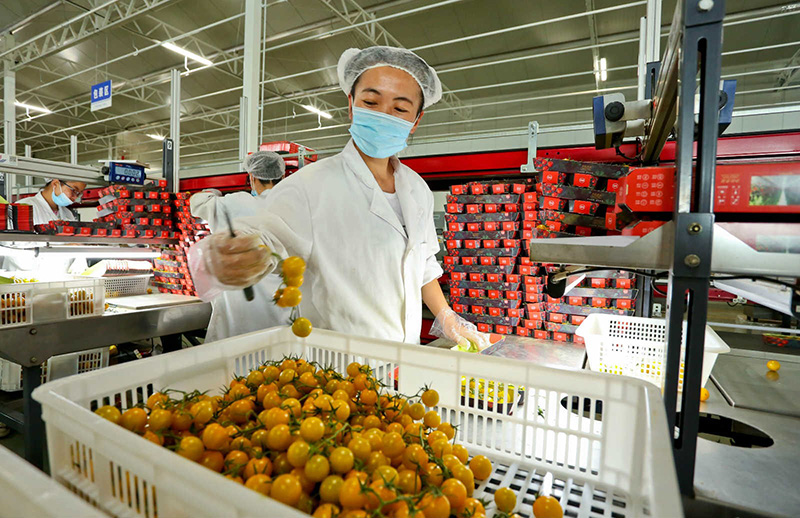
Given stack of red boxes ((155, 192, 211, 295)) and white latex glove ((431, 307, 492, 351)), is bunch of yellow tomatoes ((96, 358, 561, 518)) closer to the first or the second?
white latex glove ((431, 307, 492, 351))

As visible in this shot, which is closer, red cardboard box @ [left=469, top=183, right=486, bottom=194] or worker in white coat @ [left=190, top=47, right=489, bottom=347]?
worker in white coat @ [left=190, top=47, right=489, bottom=347]

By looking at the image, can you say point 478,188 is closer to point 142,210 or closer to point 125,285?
point 125,285

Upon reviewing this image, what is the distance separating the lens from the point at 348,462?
0.78m

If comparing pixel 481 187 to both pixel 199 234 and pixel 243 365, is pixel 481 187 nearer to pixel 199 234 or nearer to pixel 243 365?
pixel 243 365

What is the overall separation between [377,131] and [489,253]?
8.18ft

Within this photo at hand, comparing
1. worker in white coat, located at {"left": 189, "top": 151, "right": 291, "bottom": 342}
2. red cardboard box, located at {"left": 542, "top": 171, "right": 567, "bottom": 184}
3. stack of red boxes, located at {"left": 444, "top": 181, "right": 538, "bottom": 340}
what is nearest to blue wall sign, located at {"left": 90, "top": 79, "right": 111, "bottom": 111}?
→ worker in white coat, located at {"left": 189, "top": 151, "right": 291, "bottom": 342}

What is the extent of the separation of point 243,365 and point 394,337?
66cm

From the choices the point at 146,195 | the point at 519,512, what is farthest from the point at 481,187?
the point at 146,195

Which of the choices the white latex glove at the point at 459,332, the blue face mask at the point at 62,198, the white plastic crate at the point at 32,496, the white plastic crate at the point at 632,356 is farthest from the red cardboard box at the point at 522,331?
the blue face mask at the point at 62,198

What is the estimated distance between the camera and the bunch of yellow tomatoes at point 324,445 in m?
0.74

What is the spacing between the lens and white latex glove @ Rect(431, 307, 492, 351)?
191 cm

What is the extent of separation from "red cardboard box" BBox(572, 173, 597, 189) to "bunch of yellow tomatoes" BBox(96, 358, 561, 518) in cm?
268

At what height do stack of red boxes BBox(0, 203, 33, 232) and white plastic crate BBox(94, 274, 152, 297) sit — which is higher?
stack of red boxes BBox(0, 203, 33, 232)

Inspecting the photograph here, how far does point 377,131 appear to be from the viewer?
1.82m
